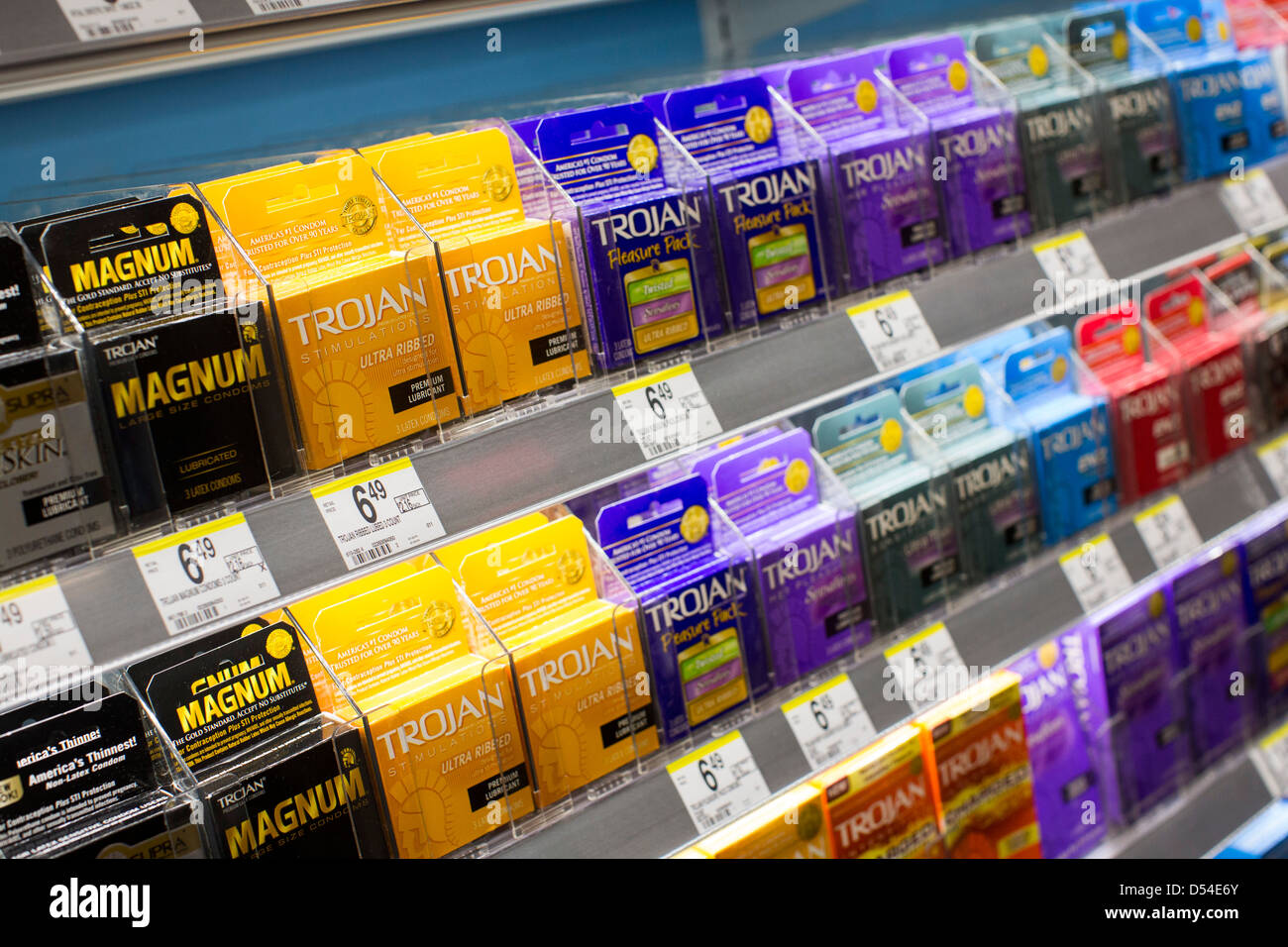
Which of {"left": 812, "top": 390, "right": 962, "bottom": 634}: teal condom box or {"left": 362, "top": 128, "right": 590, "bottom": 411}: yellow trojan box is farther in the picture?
{"left": 812, "top": 390, "right": 962, "bottom": 634}: teal condom box

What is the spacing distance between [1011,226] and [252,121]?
1.21m

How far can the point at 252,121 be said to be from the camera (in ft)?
5.43

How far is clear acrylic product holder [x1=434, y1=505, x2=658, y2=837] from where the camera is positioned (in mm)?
1363

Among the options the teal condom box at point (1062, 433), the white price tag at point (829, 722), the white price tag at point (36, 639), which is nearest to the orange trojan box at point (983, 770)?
the white price tag at point (829, 722)

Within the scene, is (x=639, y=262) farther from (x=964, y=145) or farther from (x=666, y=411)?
(x=964, y=145)

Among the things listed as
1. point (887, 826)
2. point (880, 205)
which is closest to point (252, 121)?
point (880, 205)

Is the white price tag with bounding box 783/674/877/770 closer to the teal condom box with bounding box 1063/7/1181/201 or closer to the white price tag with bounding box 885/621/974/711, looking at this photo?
the white price tag with bounding box 885/621/974/711

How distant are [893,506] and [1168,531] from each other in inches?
27.3

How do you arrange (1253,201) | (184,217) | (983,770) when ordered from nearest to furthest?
(184,217) < (983,770) < (1253,201)

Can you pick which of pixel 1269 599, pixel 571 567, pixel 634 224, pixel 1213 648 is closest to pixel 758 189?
pixel 634 224

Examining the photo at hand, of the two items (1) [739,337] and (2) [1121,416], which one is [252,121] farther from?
(2) [1121,416]

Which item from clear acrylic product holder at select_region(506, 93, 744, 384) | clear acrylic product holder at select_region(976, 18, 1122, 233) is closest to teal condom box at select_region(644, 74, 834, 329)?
clear acrylic product holder at select_region(506, 93, 744, 384)

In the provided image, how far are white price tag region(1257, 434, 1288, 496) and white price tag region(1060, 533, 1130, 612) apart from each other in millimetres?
496

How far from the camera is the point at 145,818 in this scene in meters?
1.08
